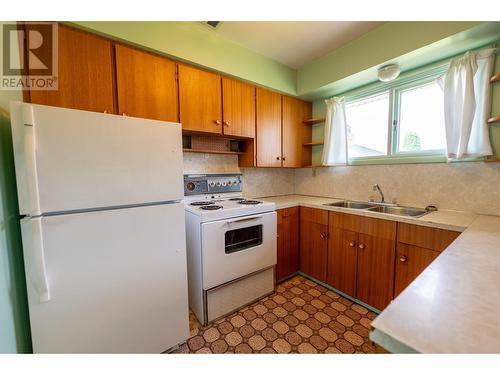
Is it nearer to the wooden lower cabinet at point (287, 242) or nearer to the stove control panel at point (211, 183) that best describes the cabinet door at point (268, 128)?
the stove control panel at point (211, 183)

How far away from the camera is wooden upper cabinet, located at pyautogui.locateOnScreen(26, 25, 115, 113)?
125 centimetres

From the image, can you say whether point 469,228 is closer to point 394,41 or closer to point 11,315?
point 394,41

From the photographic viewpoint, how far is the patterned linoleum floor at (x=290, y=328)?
55.5 inches

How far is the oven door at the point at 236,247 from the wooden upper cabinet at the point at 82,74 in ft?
3.76

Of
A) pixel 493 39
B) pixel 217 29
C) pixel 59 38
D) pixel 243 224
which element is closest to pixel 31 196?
pixel 59 38

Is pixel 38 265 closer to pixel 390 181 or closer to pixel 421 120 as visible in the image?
pixel 390 181

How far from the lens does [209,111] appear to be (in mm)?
1886

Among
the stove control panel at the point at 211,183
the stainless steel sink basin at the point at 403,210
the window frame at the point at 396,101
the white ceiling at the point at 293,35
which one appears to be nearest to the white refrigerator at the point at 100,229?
the stove control panel at the point at 211,183

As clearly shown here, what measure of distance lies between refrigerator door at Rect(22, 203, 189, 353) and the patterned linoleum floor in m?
0.28

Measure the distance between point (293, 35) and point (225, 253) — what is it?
6.73ft

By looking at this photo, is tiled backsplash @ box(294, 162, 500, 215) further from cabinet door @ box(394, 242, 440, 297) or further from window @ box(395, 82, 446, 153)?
cabinet door @ box(394, 242, 440, 297)

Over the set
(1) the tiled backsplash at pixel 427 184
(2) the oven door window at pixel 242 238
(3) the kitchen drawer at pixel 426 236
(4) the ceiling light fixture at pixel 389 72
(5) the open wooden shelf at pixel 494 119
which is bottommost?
(2) the oven door window at pixel 242 238

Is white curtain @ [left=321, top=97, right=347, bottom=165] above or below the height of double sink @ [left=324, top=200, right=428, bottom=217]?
above

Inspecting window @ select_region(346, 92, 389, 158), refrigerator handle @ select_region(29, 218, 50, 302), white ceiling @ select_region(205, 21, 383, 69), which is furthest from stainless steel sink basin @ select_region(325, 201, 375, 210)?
refrigerator handle @ select_region(29, 218, 50, 302)
